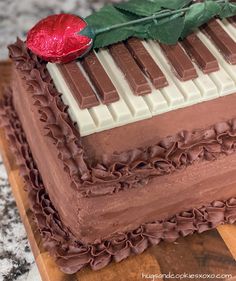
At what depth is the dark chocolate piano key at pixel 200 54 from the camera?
6.29 feet

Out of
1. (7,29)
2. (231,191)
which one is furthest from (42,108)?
(7,29)

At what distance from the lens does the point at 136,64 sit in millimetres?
1934

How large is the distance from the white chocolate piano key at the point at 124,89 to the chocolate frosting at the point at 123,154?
0.33 ft

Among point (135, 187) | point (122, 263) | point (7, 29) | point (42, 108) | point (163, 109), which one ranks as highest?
point (7, 29)

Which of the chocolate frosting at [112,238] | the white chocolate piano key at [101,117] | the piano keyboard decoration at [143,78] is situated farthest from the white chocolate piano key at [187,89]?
the chocolate frosting at [112,238]

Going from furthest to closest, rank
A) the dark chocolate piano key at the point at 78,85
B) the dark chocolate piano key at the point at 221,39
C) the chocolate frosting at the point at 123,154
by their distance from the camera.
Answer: the dark chocolate piano key at the point at 221,39 < the dark chocolate piano key at the point at 78,85 < the chocolate frosting at the point at 123,154

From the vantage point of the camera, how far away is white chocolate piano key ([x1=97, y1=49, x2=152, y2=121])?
6.00 ft

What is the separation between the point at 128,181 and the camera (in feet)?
5.73

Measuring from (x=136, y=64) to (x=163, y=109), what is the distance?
175 millimetres

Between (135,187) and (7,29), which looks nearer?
(135,187)

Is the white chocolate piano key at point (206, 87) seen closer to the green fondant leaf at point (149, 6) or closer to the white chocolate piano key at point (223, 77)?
the white chocolate piano key at point (223, 77)

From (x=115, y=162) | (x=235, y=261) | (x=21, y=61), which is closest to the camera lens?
(x=115, y=162)

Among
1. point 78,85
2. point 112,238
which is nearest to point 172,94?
point 78,85

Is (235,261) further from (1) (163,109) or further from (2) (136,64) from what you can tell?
(2) (136,64)
